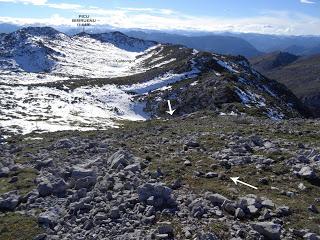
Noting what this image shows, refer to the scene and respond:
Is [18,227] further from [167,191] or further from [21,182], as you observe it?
[167,191]

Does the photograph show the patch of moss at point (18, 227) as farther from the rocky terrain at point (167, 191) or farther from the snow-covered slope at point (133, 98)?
the snow-covered slope at point (133, 98)

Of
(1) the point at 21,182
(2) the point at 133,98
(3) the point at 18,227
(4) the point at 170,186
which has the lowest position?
(2) the point at 133,98

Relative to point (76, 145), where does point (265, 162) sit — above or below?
above

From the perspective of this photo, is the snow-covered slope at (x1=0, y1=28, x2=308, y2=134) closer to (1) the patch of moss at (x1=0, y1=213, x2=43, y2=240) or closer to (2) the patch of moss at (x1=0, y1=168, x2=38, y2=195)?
(2) the patch of moss at (x1=0, y1=168, x2=38, y2=195)

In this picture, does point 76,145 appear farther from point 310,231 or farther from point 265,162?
point 310,231

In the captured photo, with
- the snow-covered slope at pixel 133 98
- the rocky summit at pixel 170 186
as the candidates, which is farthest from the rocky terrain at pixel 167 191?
the snow-covered slope at pixel 133 98

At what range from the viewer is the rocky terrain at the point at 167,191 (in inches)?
651

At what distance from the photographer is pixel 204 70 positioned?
116 meters

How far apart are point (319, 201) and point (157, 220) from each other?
7.51 meters

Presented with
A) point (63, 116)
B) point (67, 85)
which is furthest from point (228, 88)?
point (67, 85)

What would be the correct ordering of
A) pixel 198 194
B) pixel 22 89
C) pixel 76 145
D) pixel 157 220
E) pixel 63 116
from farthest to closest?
pixel 22 89 < pixel 63 116 < pixel 76 145 < pixel 198 194 < pixel 157 220

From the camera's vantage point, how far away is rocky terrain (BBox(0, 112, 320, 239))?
1655 cm

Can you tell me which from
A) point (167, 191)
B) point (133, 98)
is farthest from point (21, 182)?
point (133, 98)

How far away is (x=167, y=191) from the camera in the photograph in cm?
1845
